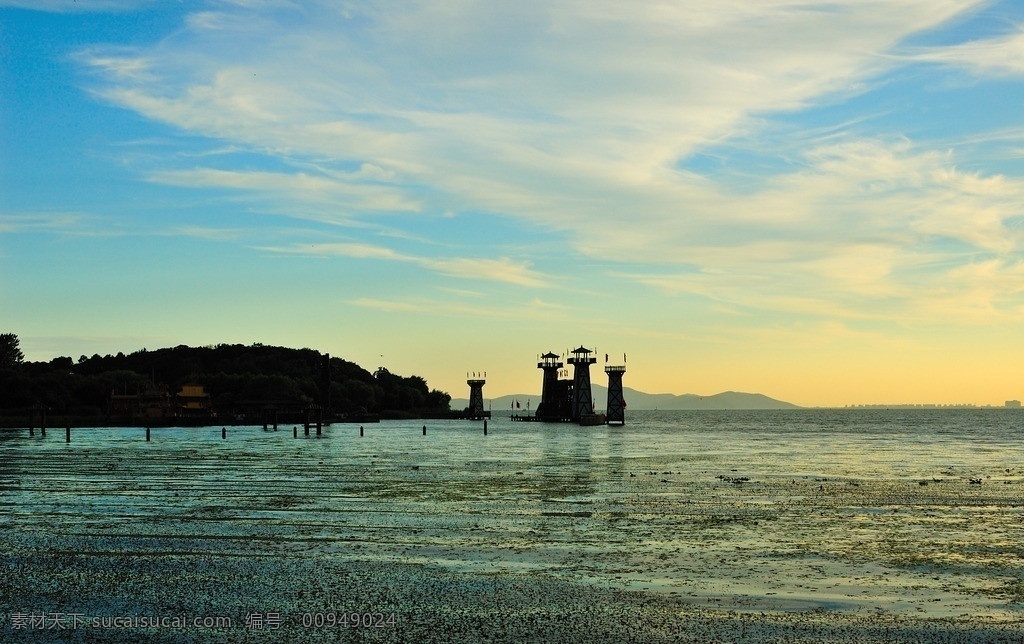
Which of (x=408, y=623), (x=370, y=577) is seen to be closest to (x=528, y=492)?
(x=370, y=577)

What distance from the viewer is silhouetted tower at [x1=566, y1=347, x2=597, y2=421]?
150m

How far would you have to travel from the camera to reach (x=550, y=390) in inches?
6772

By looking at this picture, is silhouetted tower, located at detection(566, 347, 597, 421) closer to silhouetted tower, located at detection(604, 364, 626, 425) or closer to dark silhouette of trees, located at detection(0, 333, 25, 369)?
silhouetted tower, located at detection(604, 364, 626, 425)

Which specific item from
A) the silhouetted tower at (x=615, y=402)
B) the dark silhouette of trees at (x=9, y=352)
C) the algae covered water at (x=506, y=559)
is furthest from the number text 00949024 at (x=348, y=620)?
the dark silhouette of trees at (x=9, y=352)

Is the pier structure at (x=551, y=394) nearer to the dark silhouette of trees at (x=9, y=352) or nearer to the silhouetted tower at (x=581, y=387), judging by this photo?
the silhouetted tower at (x=581, y=387)

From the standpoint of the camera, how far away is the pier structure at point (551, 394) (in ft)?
547

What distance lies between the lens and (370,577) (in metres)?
18.6

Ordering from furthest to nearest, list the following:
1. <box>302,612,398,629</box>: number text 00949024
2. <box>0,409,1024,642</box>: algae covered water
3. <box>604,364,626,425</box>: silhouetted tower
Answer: <box>604,364,626,425</box>: silhouetted tower
<box>0,409,1024,642</box>: algae covered water
<box>302,612,398,629</box>: number text 00949024

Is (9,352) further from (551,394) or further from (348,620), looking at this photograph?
(348,620)

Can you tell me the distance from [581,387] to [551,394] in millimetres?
19648

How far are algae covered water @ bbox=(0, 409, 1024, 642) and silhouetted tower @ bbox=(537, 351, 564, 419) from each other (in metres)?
125

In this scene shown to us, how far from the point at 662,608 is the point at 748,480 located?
2698 cm

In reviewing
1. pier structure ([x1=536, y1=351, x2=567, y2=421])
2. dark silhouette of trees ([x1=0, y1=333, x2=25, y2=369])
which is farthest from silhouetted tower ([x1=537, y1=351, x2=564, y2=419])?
dark silhouette of trees ([x1=0, y1=333, x2=25, y2=369])

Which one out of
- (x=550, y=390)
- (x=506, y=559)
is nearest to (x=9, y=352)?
(x=550, y=390)
